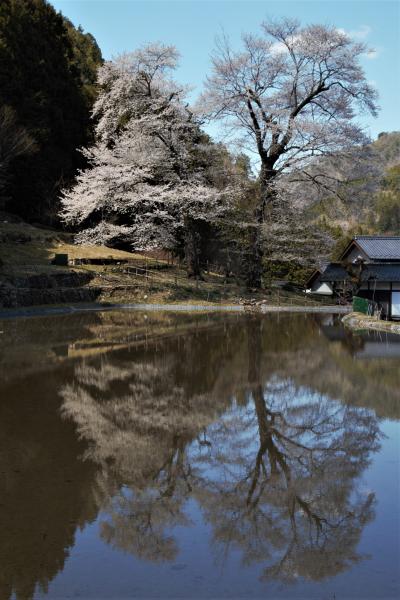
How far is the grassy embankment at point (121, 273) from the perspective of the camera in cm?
2836

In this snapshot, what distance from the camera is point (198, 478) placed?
614 centimetres

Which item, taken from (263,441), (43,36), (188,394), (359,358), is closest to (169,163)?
(43,36)

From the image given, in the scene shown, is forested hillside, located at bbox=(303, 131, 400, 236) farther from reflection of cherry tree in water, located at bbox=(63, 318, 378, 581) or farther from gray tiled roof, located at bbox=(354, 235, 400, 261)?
reflection of cherry tree in water, located at bbox=(63, 318, 378, 581)

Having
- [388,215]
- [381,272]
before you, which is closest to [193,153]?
[381,272]

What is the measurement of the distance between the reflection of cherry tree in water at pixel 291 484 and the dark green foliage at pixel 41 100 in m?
29.2

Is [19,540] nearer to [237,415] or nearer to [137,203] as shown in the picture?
[237,415]

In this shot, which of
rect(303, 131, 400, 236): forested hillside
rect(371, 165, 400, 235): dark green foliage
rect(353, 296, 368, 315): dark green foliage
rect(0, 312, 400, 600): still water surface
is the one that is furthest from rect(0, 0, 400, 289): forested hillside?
rect(371, 165, 400, 235): dark green foliage

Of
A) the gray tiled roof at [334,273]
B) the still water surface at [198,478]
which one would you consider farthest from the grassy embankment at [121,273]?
the still water surface at [198,478]

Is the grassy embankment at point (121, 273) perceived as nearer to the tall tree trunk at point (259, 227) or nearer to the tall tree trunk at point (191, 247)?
the tall tree trunk at point (191, 247)

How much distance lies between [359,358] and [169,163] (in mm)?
20409

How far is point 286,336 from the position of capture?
17609 mm

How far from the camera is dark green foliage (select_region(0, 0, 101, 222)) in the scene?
1383 inches

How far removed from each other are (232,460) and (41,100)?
34.4 meters

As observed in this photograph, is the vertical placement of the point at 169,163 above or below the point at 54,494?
above
